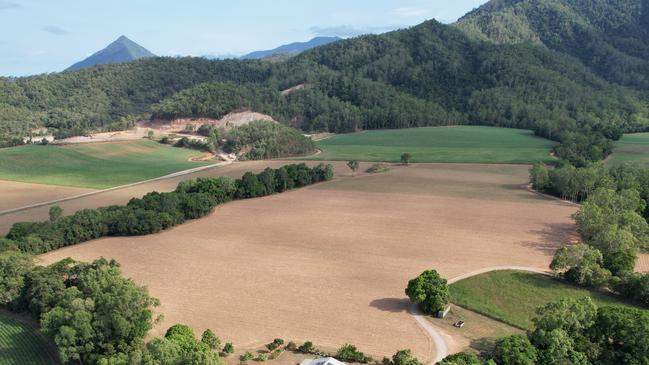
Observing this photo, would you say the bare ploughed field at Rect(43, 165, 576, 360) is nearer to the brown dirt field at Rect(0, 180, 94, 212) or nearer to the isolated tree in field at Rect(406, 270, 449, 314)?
the isolated tree in field at Rect(406, 270, 449, 314)

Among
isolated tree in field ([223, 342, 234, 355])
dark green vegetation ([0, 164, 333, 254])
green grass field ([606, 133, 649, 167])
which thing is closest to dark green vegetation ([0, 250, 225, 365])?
isolated tree in field ([223, 342, 234, 355])

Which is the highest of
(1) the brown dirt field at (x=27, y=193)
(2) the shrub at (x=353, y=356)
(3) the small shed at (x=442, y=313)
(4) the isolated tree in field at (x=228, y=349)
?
(1) the brown dirt field at (x=27, y=193)

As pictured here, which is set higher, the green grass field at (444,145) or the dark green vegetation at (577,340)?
the green grass field at (444,145)

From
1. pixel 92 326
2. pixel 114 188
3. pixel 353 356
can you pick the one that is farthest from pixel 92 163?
pixel 353 356

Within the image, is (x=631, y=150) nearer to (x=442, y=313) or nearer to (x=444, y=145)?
(x=444, y=145)

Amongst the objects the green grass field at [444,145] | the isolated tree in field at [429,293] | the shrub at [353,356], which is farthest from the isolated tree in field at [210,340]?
the green grass field at [444,145]

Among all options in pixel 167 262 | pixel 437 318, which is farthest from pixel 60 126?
pixel 437 318

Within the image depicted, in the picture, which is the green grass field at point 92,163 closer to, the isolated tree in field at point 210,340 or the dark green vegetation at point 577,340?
the isolated tree in field at point 210,340
